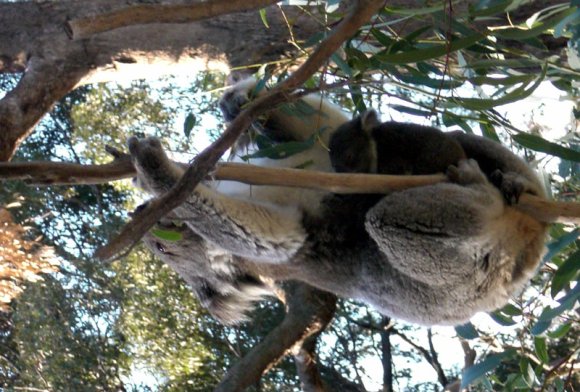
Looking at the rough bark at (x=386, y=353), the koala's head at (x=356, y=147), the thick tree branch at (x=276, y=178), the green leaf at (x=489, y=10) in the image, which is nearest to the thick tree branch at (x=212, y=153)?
the thick tree branch at (x=276, y=178)

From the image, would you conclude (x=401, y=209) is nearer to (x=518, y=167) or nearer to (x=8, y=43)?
(x=518, y=167)

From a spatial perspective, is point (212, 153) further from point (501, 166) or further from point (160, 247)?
point (501, 166)

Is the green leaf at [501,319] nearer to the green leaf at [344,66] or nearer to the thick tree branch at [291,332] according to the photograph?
the green leaf at [344,66]

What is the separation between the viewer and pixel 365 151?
224 cm

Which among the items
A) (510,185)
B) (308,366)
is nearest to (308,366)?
(308,366)

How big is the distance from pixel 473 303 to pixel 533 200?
34cm

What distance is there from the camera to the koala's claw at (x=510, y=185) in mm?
2145

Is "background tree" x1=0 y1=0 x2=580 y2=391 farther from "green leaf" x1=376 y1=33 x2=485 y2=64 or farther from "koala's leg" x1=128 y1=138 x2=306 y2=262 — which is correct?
"koala's leg" x1=128 y1=138 x2=306 y2=262

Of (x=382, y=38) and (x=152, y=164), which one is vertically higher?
(x=382, y=38)

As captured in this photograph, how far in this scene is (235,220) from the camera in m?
2.19

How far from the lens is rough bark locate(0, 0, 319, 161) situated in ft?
11.2

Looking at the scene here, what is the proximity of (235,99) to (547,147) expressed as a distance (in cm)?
95

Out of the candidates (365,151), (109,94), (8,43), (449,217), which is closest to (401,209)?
(449,217)

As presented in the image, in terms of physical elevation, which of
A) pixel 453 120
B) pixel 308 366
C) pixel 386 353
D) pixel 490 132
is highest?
pixel 386 353
